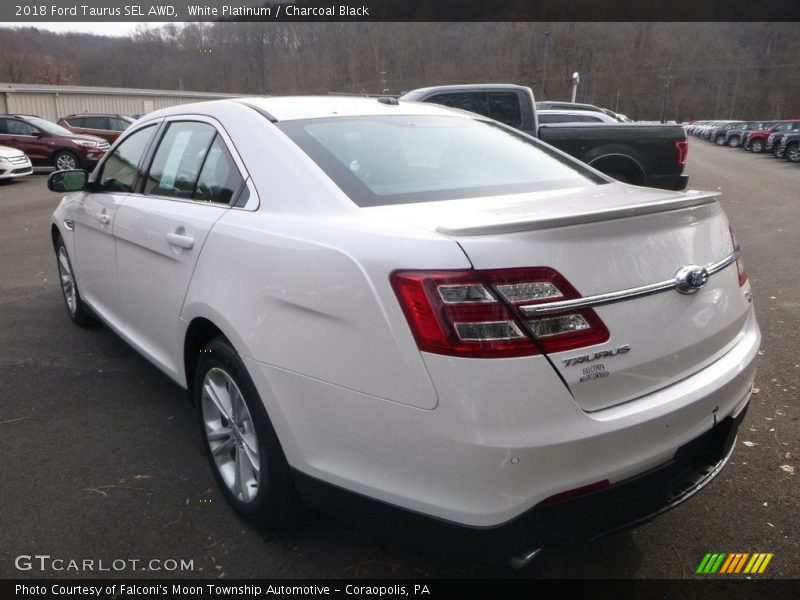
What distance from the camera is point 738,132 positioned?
118 ft

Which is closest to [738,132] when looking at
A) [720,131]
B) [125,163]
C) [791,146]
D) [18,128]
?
[720,131]

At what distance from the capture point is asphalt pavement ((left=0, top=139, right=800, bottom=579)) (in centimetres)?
229

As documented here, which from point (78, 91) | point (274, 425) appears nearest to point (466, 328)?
point (274, 425)

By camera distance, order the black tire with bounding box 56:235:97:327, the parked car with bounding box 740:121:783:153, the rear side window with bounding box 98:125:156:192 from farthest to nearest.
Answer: the parked car with bounding box 740:121:783:153 → the black tire with bounding box 56:235:97:327 → the rear side window with bounding box 98:125:156:192

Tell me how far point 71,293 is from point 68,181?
114cm

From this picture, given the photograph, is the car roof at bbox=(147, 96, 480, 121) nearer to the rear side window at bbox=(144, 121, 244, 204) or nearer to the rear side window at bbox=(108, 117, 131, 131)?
the rear side window at bbox=(144, 121, 244, 204)

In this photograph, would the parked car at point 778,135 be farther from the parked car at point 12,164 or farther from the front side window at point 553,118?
the parked car at point 12,164

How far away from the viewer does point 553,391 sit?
166 cm

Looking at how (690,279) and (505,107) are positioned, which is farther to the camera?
(505,107)

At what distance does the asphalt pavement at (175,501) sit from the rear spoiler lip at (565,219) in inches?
35.9

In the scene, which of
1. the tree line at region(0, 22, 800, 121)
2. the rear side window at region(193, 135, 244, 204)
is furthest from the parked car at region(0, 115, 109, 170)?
the tree line at region(0, 22, 800, 121)

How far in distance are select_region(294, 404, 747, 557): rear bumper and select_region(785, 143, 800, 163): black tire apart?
26.3 metres

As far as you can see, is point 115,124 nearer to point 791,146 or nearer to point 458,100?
point 458,100

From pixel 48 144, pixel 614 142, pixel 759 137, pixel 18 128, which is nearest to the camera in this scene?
pixel 614 142
